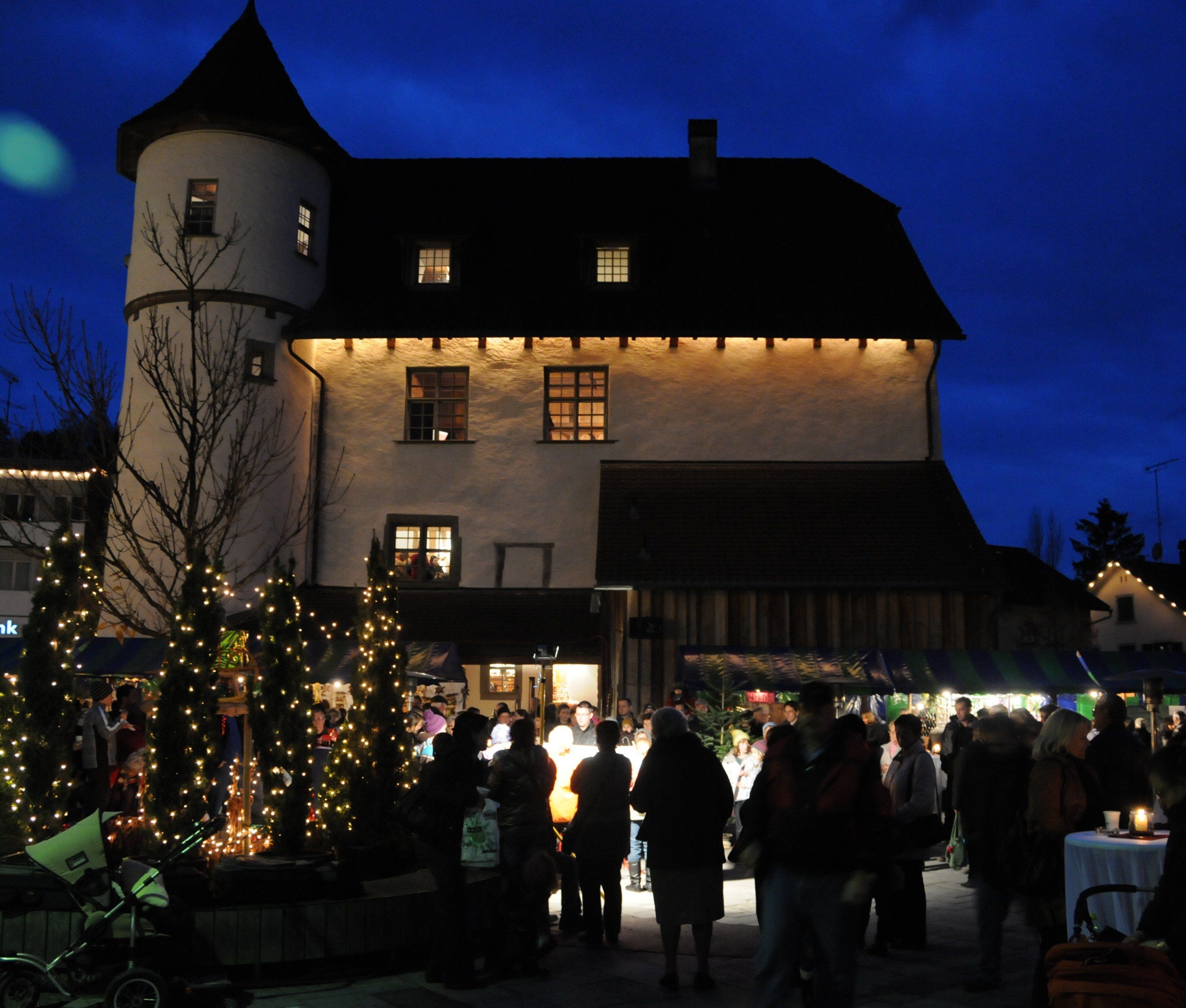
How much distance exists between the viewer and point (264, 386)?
77.5ft

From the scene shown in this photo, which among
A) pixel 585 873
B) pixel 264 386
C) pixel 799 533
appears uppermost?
pixel 264 386

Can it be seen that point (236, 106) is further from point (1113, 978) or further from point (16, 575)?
point (16, 575)

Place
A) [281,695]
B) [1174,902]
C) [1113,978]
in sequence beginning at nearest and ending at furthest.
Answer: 1. [1113,978]
2. [1174,902]
3. [281,695]

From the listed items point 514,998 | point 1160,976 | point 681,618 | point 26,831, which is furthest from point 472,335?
point 1160,976

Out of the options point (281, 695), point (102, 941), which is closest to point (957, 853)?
point (281, 695)

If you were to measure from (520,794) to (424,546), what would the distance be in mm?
16536

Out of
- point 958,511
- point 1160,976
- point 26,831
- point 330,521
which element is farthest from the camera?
point 330,521

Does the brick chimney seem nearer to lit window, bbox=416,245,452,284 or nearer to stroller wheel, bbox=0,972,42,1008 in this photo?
lit window, bbox=416,245,452,284

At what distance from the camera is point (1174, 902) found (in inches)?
189

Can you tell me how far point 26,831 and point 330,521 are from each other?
15.6 metres

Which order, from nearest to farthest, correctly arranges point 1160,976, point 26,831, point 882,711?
1. point 1160,976
2. point 26,831
3. point 882,711

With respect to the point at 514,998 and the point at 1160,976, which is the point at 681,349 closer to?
the point at 514,998

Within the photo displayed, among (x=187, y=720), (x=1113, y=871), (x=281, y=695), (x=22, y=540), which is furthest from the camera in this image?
(x=22, y=540)

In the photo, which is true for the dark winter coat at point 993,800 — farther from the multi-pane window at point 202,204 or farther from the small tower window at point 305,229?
the small tower window at point 305,229
